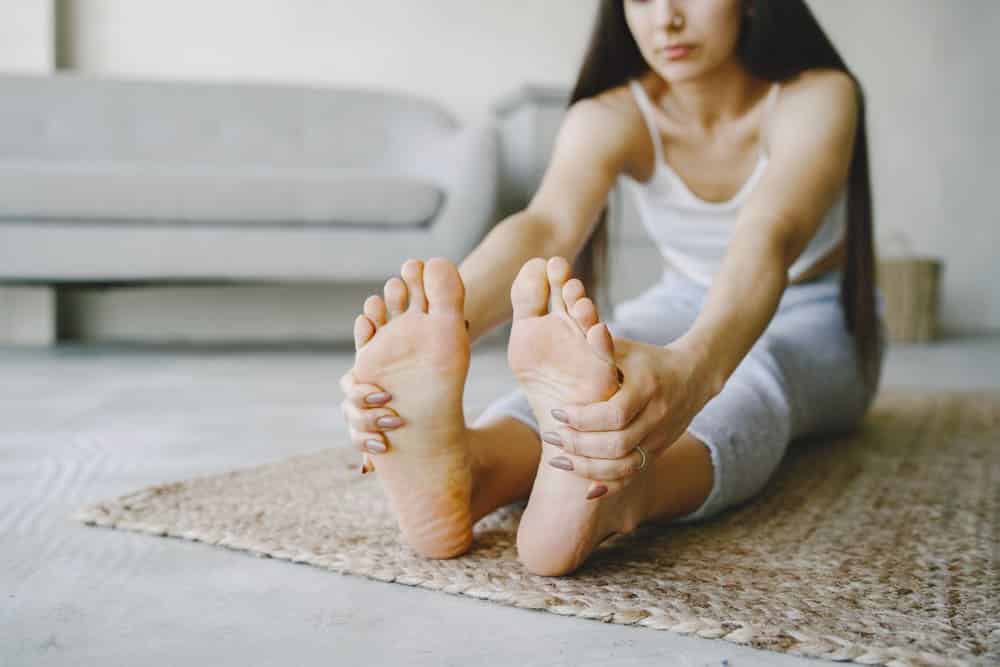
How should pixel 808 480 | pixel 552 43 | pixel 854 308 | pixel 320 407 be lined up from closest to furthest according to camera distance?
pixel 808 480
pixel 854 308
pixel 320 407
pixel 552 43

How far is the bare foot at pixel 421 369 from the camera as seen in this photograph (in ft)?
2.00

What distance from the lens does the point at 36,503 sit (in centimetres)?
85

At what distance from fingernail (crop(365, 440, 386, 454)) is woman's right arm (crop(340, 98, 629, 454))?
0.53ft

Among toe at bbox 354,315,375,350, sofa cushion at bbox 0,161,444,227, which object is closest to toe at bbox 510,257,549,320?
toe at bbox 354,315,375,350

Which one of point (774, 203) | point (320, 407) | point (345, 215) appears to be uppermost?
point (774, 203)

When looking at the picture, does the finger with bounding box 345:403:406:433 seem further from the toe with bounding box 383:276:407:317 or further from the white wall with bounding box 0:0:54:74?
the white wall with bounding box 0:0:54:74

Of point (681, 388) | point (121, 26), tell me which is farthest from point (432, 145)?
point (681, 388)

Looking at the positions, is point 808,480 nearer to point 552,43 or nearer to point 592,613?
point 592,613

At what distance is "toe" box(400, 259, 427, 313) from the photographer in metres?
0.62

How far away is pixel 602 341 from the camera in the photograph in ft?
1.80

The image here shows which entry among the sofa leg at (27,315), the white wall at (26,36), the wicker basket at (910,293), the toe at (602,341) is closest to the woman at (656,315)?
the toe at (602,341)

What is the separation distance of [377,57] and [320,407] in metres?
1.77

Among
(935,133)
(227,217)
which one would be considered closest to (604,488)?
(227,217)

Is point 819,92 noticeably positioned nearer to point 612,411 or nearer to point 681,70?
point 681,70
